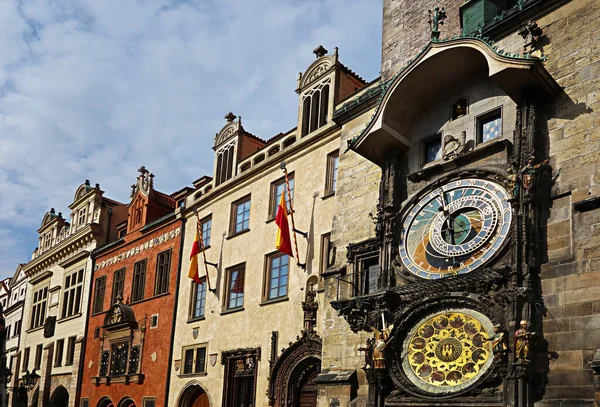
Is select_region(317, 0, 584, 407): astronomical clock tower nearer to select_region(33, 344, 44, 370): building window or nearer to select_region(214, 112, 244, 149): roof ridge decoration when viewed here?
select_region(214, 112, 244, 149): roof ridge decoration

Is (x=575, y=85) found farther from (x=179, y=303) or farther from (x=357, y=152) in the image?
(x=179, y=303)

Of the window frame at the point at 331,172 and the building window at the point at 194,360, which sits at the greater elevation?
the window frame at the point at 331,172

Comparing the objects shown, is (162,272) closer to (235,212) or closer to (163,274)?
(163,274)

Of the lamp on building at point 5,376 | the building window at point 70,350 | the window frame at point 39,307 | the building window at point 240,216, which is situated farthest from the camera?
the lamp on building at point 5,376

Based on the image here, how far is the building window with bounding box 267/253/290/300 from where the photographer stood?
21281 mm

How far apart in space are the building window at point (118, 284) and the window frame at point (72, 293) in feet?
12.6

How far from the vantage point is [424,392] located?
1302 cm

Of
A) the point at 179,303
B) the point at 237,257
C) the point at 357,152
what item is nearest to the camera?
the point at 357,152

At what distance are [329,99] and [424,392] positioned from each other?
433 inches

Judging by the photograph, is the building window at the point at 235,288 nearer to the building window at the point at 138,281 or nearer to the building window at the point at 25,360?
the building window at the point at 138,281

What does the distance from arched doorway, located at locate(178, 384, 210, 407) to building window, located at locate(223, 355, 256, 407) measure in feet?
6.35

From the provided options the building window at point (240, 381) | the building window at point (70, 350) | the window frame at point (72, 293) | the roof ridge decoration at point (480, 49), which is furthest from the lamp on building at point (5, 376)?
the roof ridge decoration at point (480, 49)

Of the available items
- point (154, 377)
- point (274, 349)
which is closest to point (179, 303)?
point (154, 377)

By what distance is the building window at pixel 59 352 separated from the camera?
35831 millimetres
